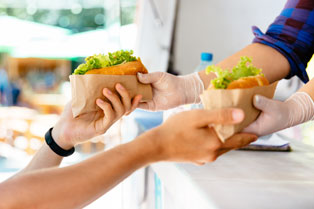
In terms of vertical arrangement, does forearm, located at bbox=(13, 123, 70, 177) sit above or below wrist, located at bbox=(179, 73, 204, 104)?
below

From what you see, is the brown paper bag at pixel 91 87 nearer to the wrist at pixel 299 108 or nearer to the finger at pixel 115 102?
the finger at pixel 115 102

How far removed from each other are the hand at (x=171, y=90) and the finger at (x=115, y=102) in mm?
151

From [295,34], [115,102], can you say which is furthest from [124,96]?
[295,34]

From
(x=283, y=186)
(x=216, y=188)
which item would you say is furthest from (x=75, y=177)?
(x=283, y=186)

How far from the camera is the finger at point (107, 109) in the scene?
45.3 inches

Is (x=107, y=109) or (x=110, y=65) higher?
(x=110, y=65)

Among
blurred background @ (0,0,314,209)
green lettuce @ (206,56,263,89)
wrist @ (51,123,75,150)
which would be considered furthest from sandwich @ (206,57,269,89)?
blurred background @ (0,0,314,209)

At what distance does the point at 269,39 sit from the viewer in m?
1.43

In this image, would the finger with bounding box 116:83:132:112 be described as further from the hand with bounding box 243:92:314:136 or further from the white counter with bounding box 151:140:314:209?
the hand with bounding box 243:92:314:136

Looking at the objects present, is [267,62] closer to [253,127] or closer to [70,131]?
[253,127]

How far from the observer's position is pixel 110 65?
1.20 metres

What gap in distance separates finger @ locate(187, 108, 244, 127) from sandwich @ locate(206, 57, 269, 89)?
0.25 ft

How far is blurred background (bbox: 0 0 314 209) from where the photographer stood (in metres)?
2.79

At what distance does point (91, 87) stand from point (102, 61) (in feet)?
0.37
